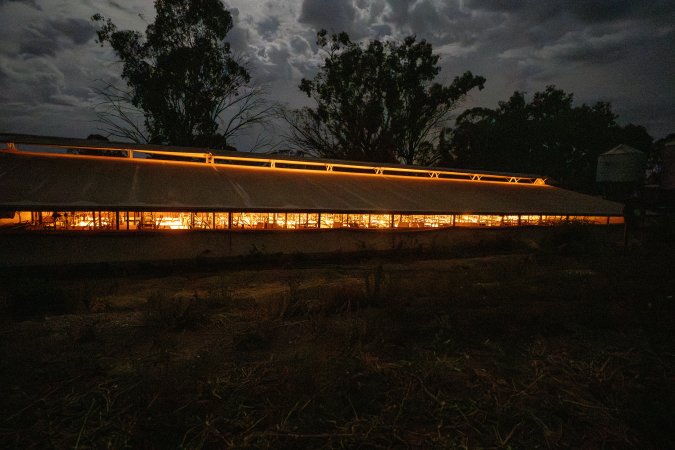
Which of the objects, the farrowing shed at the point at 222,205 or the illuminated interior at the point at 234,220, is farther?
the illuminated interior at the point at 234,220

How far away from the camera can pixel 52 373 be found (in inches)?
131

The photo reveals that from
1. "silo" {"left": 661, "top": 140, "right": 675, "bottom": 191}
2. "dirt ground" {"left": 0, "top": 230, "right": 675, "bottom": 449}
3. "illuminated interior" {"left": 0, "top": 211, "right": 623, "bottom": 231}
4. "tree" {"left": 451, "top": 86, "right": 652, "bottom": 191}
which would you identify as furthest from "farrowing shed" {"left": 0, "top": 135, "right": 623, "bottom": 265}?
"tree" {"left": 451, "top": 86, "right": 652, "bottom": 191}

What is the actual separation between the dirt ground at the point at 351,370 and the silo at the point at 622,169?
91.5ft

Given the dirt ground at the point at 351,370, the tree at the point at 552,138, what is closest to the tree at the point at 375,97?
the tree at the point at 552,138

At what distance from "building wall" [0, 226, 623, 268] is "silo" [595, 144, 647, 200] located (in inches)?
790

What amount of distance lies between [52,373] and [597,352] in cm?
576

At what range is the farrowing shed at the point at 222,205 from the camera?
9469mm

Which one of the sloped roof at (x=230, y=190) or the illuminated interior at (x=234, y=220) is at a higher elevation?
the sloped roof at (x=230, y=190)

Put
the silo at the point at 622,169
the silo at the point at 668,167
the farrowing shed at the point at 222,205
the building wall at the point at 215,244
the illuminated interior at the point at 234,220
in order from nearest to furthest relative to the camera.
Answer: the building wall at the point at 215,244 < the farrowing shed at the point at 222,205 < the illuminated interior at the point at 234,220 < the silo at the point at 668,167 < the silo at the point at 622,169

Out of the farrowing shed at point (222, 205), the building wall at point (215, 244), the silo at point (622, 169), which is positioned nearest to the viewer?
the building wall at point (215, 244)

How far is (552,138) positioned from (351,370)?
131 feet

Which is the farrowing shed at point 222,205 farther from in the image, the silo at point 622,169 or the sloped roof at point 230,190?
the silo at point 622,169

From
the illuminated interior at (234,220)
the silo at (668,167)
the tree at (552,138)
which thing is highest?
the tree at (552,138)

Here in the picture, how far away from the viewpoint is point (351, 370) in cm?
331
